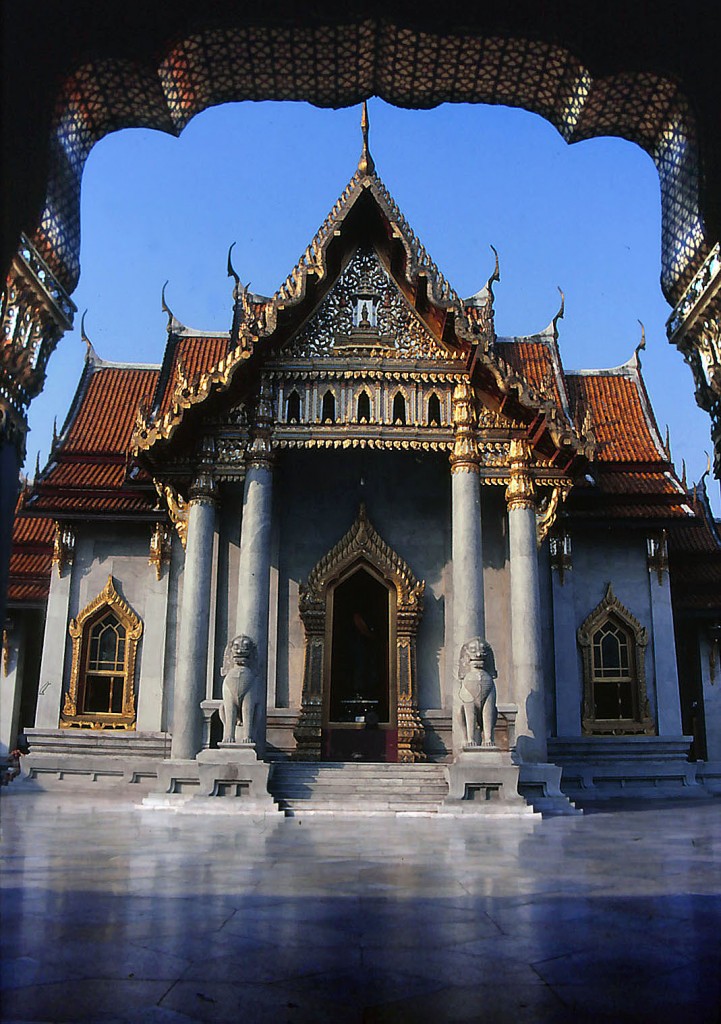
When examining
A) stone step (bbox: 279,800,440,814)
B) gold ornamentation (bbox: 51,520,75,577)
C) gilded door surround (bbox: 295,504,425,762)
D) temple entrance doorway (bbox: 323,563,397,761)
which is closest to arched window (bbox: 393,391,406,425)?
gilded door surround (bbox: 295,504,425,762)

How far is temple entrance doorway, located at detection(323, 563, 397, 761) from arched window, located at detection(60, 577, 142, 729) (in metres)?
→ 3.41

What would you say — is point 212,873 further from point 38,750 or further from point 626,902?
point 38,750

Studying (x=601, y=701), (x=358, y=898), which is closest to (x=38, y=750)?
(x=601, y=701)

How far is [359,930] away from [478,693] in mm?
7500

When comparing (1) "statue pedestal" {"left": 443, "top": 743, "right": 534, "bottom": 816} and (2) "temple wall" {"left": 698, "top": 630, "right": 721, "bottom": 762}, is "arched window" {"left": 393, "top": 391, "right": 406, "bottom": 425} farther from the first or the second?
(2) "temple wall" {"left": 698, "top": 630, "right": 721, "bottom": 762}

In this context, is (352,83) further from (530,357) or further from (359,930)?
(530,357)

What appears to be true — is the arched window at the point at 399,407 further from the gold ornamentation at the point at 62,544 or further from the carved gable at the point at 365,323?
the gold ornamentation at the point at 62,544

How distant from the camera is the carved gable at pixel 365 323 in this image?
13875 mm

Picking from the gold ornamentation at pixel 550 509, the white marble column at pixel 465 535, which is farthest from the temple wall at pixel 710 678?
the white marble column at pixel 465 535

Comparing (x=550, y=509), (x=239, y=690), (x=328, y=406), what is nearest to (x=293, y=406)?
(x=328, y=406)

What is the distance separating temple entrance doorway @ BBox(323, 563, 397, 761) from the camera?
14.4 metres

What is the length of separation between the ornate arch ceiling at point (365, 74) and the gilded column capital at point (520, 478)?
30.3 ft

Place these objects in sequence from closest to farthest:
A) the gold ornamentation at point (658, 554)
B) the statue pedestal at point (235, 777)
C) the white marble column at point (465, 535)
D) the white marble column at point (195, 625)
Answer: the statue pedestal at point (235, 777) < the white marble column at point (465, 535) < the white marble column at point (195, 625) < the gold ornamentation at point (658, 554)

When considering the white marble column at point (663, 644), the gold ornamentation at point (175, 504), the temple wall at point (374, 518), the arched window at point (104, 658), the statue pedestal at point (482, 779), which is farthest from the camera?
the white marble column at point (663, 644)
